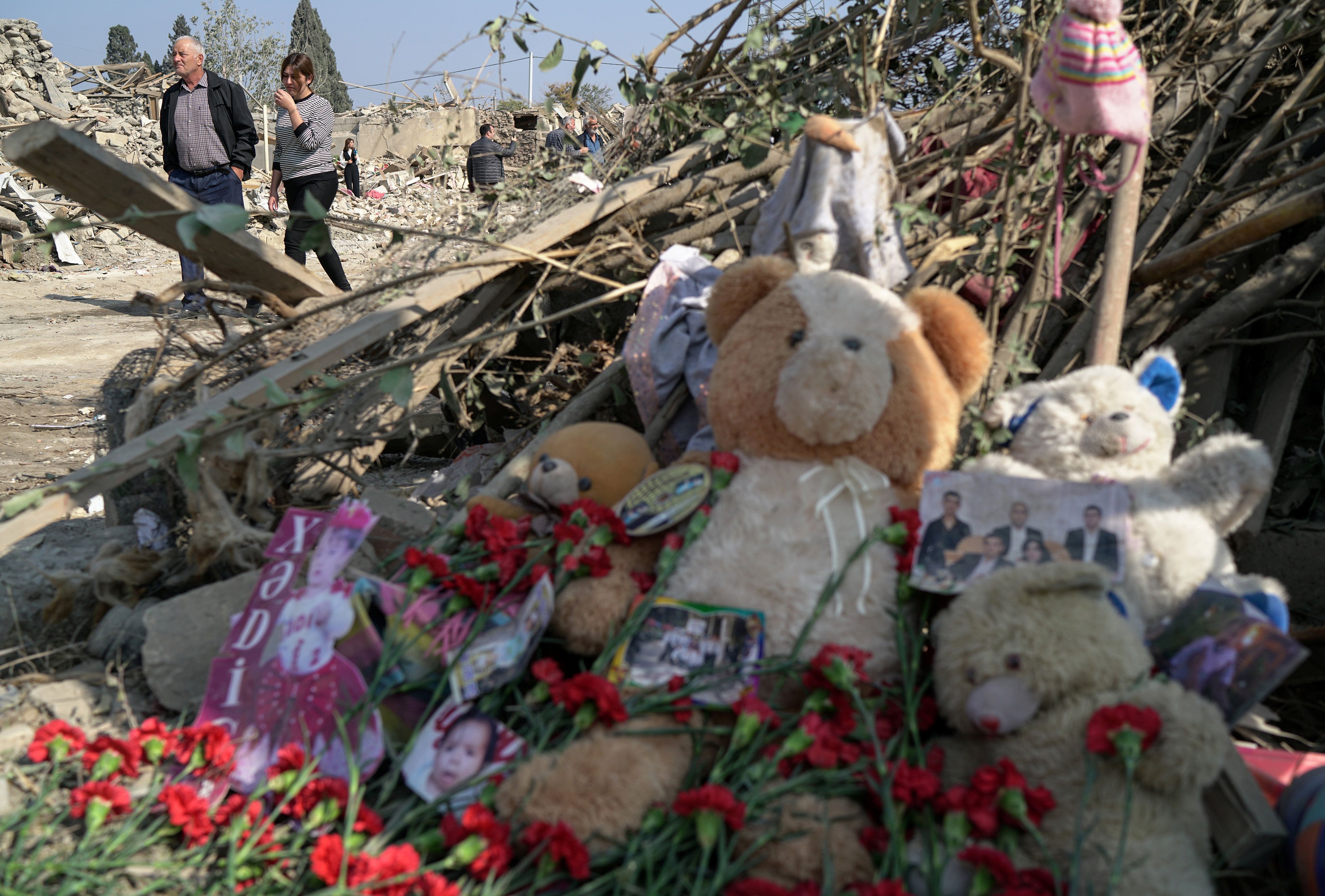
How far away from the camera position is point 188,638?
6.69ft

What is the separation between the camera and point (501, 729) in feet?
5.41

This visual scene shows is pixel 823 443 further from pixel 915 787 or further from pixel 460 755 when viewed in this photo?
pixel 460 755

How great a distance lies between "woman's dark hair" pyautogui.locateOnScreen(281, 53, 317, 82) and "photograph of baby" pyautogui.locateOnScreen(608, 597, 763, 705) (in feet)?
15.1

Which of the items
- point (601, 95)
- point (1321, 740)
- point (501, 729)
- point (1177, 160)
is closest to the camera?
point (501, 729)

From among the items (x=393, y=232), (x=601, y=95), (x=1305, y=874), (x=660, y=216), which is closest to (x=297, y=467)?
(x=393, y=232)

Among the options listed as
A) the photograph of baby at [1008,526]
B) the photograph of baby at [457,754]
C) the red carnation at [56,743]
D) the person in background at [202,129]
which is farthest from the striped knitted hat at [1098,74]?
the person in background at [202,129]

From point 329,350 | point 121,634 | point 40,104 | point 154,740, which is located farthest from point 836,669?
point 40,104

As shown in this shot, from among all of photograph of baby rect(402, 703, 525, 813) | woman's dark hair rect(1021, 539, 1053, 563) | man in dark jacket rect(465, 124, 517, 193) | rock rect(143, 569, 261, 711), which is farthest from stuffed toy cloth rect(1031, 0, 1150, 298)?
man in dark jacket rect(465, 124, 517, 193)

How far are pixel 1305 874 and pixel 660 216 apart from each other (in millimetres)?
2554

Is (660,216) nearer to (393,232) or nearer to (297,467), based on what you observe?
(393,232)

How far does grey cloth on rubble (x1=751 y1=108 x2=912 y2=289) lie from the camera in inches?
88.3

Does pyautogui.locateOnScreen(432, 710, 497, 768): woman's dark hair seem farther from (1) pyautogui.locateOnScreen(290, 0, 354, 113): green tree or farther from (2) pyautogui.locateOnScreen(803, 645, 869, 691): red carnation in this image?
(1) pyautogui.locateOnScreen(290, 0, 354, 113): green tree

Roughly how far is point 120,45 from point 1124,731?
68452mm

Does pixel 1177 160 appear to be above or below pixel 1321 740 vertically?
above
